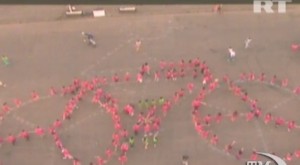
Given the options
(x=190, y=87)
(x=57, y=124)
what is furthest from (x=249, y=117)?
(x=57, y=124)

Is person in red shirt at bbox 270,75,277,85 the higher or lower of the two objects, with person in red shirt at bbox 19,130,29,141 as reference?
higher

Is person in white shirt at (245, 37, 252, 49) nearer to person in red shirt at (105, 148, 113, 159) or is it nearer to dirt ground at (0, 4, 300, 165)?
dirt ground at (0, 4, 300, 165)

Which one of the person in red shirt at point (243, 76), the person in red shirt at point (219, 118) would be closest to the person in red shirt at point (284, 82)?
the person in red shirt at point (243, 76)

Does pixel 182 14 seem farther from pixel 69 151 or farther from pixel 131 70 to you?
pixel 69 151

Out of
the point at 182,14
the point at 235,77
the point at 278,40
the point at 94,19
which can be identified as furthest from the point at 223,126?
the point at 94,19

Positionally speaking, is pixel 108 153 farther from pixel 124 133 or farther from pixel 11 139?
pixel 11 139

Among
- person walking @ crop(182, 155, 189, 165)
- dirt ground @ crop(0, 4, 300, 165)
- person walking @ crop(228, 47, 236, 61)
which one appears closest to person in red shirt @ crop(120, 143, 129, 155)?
dirt ground @ crop(0, 4, 300, 165)
